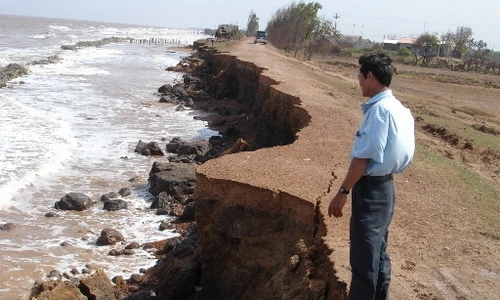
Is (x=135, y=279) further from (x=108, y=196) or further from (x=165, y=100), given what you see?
(x=165, y=100)

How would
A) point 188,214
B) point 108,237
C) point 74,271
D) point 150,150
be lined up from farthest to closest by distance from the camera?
point 150,150, point 188,214, point 108,237, point 74,271

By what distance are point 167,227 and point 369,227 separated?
791 cm

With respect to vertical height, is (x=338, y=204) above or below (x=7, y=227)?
above

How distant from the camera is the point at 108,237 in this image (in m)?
10.6

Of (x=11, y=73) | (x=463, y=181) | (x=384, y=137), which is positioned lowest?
(x=11, y=73)

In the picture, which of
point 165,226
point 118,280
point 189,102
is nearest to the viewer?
point 118,280

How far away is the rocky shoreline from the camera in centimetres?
800

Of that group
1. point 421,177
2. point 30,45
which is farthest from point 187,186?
point 30,45

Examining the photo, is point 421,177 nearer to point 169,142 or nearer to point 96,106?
point 169,142

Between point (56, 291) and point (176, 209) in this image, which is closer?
point (56, 291)

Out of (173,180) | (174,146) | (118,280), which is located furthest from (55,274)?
(174,146)

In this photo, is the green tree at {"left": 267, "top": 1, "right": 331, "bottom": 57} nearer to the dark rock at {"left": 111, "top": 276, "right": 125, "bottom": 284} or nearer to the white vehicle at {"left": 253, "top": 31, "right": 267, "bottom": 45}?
the white vehicle at {"left": 253, "top": 31, "right": 267, "bottom": 45}

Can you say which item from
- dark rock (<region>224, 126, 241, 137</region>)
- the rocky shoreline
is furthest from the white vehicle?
dark rock (<region>224, 126, 241, 137</region>)

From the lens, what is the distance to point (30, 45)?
220 ft
